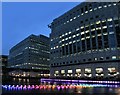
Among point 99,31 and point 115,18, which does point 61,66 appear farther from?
point 115,18

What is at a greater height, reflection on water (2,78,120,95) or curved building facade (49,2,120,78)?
curved building facade (49,2,120,78)

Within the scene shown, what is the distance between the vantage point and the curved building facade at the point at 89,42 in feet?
355

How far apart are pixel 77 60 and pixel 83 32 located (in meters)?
16.8

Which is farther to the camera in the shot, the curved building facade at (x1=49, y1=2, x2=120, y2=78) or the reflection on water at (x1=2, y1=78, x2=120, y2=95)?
the curved building facade at (x1=49, y1=2, x2=120, y2=78)

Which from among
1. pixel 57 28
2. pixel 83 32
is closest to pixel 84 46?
pixel 83 32

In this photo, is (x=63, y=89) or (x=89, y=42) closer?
(x=63, y=89)

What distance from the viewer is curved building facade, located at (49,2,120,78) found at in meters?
108

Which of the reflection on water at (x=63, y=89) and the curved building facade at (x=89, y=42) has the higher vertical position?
the curved building facade at (x=89, y=42)

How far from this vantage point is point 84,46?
397 ft

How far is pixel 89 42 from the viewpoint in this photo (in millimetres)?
117812

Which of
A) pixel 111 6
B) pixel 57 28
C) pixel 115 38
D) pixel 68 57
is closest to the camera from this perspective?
pixel 115 38

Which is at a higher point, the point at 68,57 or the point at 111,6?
the point at 111,6

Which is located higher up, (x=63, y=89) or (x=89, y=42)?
(x=89, y=42)

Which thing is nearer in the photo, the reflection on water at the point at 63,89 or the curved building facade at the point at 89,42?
the reflection on water at the point at 63,89
